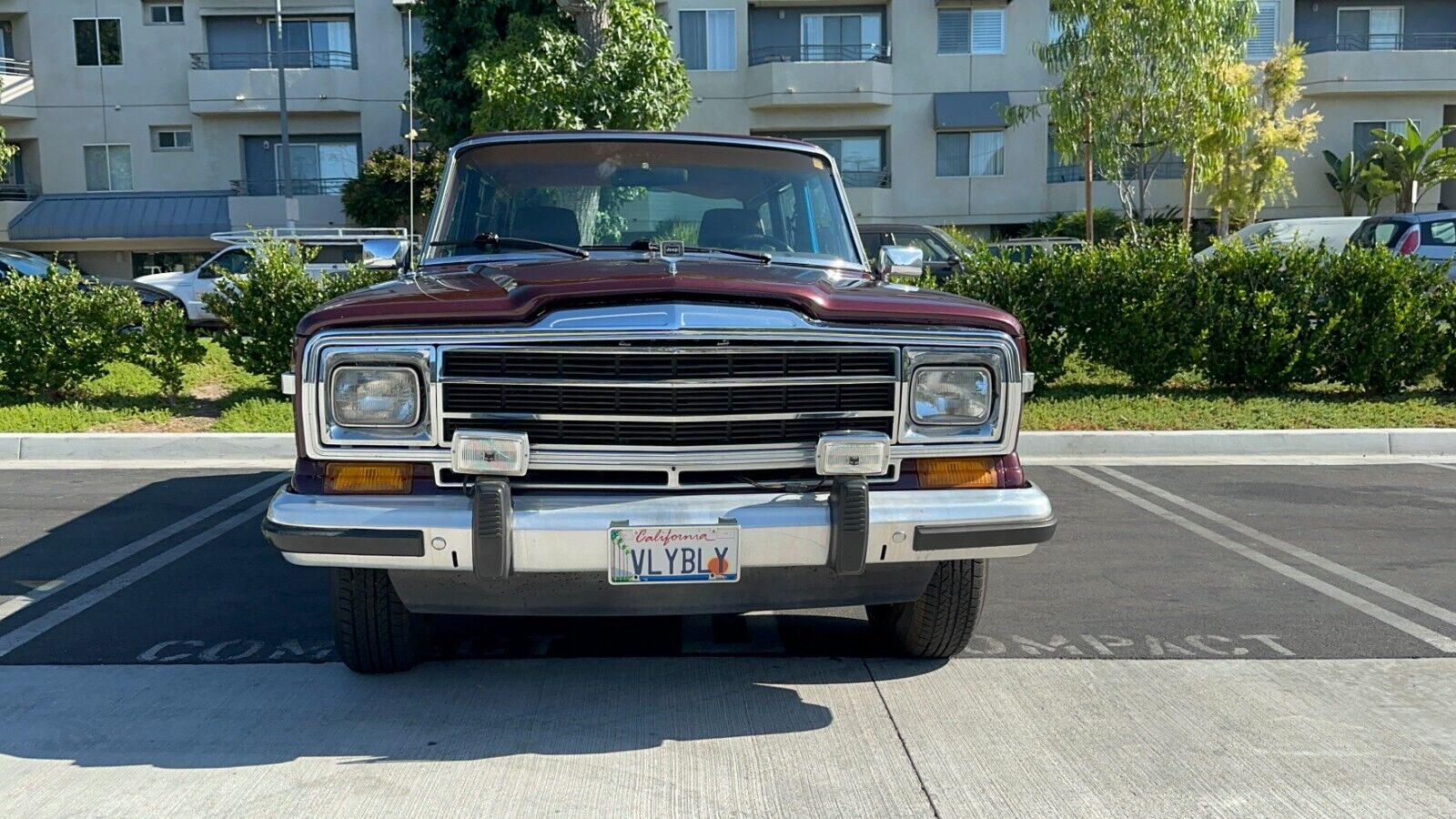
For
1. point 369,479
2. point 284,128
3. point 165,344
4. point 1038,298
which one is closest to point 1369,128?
point 1038,298

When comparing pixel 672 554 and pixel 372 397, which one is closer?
pixel 672 554

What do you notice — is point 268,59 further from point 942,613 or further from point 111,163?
point 942,613

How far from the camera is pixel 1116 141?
717 inches

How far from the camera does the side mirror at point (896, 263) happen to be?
5.08 meters

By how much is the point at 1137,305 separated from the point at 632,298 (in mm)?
8111

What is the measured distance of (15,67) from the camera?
31750mm

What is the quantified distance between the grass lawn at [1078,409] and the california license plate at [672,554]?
283 inches

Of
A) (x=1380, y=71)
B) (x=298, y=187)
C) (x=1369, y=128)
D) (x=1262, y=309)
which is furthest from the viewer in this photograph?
(x=298, y=187)

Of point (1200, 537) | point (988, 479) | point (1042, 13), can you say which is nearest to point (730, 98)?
point (1042, 13)

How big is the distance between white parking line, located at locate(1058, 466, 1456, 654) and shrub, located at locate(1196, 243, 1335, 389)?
10.5 ft

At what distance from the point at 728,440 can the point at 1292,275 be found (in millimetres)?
8729

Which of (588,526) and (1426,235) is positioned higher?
(1426,235)

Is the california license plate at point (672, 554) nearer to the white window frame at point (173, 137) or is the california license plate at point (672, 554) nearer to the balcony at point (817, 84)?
the balcony at point (817, 84)

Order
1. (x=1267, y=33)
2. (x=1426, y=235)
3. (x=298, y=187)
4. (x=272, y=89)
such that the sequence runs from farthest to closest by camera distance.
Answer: (x=298, y=187), (x=272, y=89), (x=1267, y=33), (x=1426, y=235)
